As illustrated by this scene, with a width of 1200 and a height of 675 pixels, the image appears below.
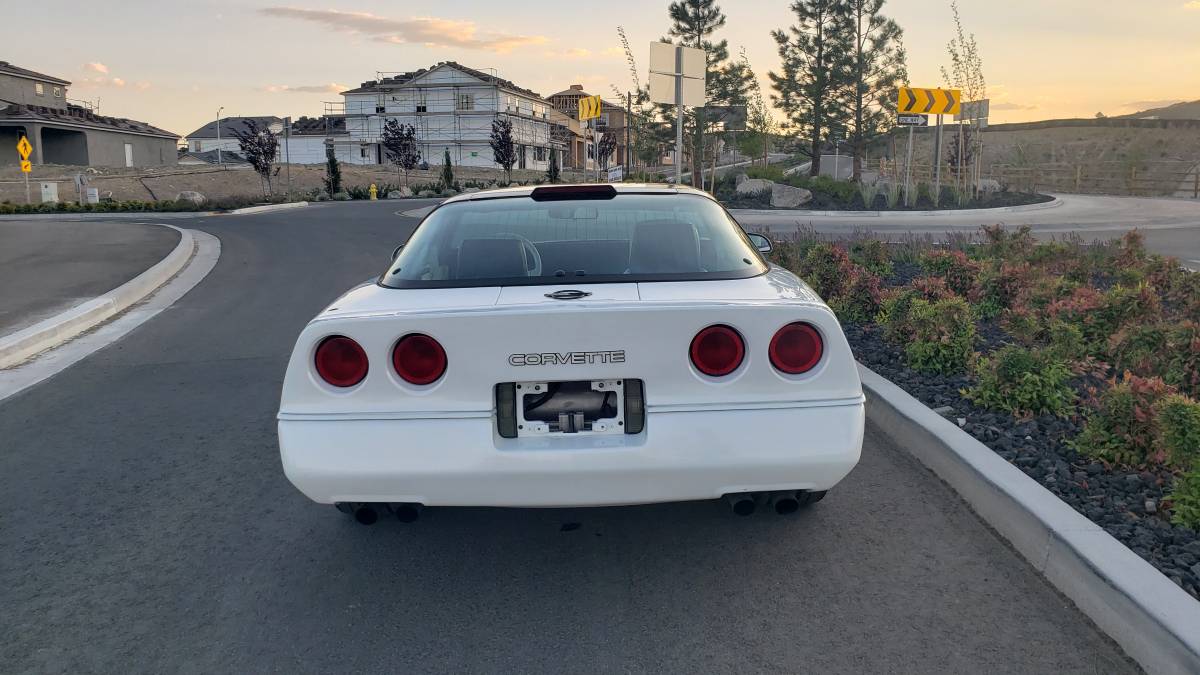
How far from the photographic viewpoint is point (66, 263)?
48.6 ft

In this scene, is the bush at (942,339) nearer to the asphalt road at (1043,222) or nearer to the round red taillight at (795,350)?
the round red taillight at (795,350)

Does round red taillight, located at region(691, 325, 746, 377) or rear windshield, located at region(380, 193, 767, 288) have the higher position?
rear windshield, located at region(380, 193, 767, 288)

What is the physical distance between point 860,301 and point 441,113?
8589 centimetres

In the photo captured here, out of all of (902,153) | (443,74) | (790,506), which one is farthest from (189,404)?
(443,74)

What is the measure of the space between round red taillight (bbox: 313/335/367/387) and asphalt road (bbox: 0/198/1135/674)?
83cm

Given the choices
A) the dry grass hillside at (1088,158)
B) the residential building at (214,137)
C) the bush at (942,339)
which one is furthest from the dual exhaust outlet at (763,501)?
the residential building at (214,137)

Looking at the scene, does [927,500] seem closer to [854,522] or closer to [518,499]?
[854,522]

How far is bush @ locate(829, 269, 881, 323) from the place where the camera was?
8398 millimetres

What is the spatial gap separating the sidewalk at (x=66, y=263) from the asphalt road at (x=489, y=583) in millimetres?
5595

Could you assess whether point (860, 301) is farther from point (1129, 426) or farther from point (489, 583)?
point (489, 583)

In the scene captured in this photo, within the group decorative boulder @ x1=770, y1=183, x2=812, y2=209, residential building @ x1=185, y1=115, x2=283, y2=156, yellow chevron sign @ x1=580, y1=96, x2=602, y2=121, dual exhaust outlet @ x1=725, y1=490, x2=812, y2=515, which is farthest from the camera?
residential building @ x1=185, y1=115, x2=283, y2=156

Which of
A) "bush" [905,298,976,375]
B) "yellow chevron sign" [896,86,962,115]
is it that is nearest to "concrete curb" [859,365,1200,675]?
"bush" [905,298,976,375]

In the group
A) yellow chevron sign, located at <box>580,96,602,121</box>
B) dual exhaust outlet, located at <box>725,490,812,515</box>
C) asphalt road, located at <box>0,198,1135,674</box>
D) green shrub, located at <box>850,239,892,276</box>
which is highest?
yellow chevron sign, located at <box>580,96,602,121</box>

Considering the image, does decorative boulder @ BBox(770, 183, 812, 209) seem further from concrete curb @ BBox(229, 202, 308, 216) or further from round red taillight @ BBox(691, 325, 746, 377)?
round red taillight @ BBox(691, 325, 746, 377)
